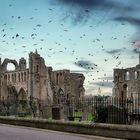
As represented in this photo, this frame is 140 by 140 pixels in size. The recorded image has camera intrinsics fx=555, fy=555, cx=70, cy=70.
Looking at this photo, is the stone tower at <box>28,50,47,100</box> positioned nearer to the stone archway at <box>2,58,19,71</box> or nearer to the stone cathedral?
the stone cathedral

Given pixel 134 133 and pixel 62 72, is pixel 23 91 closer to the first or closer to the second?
pixel 62 72

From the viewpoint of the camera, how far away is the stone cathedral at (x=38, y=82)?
116625 millimetres

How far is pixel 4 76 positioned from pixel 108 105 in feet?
341

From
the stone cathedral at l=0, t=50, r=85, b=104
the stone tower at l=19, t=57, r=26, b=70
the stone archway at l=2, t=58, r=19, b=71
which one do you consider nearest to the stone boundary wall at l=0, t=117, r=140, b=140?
the stone cathedral at l=0, t=50, r=85, b=104

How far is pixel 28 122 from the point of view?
3145cm

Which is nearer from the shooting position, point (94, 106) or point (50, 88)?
point (94, 106)

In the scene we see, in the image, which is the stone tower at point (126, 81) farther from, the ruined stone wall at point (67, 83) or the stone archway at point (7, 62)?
the stone archway at point (7, 62)

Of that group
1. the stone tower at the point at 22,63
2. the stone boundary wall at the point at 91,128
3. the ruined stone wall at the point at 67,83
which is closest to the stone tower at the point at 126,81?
the ruined stone wall at the point at 67,83

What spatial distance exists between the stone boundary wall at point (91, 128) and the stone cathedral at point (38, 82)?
8246 centimetres

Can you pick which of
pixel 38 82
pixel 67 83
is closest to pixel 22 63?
pixel 67 83

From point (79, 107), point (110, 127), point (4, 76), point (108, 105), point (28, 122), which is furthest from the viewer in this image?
point (4, 76)

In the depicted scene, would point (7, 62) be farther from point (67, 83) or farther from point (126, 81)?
point (126, 81)

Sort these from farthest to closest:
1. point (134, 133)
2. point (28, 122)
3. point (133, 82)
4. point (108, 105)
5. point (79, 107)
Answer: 1. point (133, 82)
2. point (28, 122)
3. point (79, 107)
4. point (108, 105)
5. point (134, 133)

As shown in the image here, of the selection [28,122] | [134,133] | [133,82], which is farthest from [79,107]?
[133,82]
